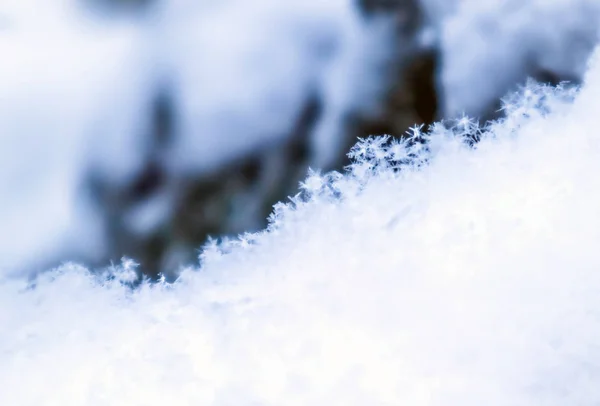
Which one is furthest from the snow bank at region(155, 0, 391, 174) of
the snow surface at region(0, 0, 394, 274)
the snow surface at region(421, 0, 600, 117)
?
the snow surface at region(421, 0, 600, 117)

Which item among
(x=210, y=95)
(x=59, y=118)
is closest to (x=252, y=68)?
(x=210, y=95)

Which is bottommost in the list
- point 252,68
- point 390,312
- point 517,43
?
point 390,312

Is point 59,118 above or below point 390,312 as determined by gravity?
above

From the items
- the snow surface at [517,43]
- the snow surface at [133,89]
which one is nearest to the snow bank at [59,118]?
the snow surface at [133,89]

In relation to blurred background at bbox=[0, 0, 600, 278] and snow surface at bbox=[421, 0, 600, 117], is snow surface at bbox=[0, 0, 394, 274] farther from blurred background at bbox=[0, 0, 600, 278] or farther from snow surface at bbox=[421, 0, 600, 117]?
snow surface at bbox=[421, 0, 600, 117]

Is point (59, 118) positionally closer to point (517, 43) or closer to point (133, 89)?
point (133, 89)

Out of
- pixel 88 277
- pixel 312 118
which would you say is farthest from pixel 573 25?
pixel 88 277
